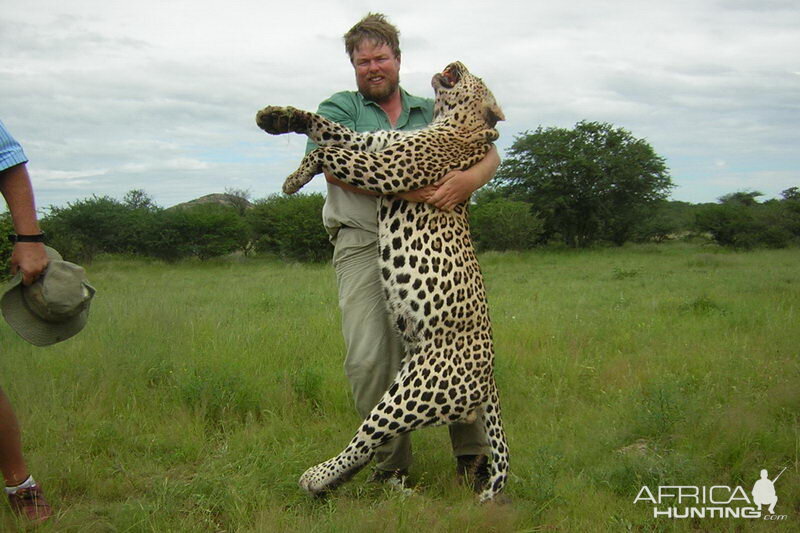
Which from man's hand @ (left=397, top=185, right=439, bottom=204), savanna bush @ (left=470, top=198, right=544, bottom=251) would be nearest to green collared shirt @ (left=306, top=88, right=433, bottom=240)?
man's hand @ (left=397, top=185, right=439, bottom=204)

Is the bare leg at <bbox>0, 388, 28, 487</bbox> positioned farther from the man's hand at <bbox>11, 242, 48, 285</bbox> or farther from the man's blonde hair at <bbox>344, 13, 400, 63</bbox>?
the man's blonde hair at <bbox>344, 13, 400, 63</bbox>

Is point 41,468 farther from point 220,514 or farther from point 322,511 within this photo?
point 322,511

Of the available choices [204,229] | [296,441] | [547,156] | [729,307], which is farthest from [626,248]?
[296,441]

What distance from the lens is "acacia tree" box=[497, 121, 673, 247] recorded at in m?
28.5

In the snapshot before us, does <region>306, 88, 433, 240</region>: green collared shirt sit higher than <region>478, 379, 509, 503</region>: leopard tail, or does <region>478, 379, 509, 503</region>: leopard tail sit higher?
<region>306, 88, 433, 240</region>: green collared shirt

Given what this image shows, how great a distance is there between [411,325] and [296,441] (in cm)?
148

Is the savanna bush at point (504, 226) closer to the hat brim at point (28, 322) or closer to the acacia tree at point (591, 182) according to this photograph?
the acacia tree at point (591, 182)

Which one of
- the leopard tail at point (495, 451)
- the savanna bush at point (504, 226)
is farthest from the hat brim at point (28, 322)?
the savanna bush at point (504, 226)

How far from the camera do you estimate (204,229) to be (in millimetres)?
24344

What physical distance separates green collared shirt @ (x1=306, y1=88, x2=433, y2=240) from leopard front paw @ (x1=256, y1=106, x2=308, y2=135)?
25 cm

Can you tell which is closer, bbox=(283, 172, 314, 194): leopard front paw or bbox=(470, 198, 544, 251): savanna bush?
bbox=(283, 172, 314, 194): leopard front paw

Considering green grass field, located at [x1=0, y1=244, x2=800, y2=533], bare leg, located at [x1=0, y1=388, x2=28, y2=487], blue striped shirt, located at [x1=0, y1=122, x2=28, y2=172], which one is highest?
blue striped shirt, located at [x1=0, y1=122, x2=28, y2=172]

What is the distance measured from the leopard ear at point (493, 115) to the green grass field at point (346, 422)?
1935 mm

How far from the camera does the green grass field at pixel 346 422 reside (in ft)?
10.2
